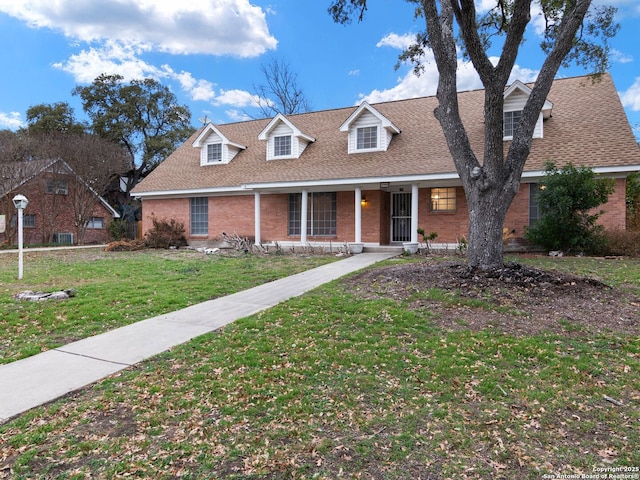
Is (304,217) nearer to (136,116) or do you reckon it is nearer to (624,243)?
(624,243)

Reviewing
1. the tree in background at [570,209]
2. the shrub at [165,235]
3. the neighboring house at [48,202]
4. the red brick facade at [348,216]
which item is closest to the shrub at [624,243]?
the tree in background at [570,209]

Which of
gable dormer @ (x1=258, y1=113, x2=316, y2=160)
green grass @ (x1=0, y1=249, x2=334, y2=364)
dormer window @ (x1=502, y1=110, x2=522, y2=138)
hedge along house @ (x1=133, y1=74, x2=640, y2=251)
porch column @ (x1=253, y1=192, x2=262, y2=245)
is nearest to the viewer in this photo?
green grass @ (x1=0, y1=249, x2=334, y2=364)

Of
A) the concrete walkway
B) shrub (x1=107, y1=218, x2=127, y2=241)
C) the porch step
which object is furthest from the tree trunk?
shrub (x1=107, y1=218, x2=127, y2=241)

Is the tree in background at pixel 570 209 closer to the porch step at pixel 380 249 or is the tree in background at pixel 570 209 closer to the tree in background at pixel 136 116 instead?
the porch step at pixel 380 249

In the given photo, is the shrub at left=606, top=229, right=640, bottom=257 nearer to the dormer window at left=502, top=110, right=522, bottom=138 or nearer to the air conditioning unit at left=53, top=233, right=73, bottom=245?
the dormer window at left=502, top=110, right=522, bottom=138

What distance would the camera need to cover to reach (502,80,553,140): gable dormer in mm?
14023

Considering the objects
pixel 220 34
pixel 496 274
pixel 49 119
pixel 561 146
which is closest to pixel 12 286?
pixel 496 274

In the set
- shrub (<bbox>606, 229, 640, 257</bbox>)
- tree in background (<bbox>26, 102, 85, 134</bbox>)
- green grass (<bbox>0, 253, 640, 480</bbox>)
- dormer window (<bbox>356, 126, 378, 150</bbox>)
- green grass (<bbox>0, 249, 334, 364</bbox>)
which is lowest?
green grass (<bbox>0, 253, 640, 480</bbox>)

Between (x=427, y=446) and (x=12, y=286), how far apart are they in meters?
9.83

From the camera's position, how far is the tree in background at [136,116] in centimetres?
3422

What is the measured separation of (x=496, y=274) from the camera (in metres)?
7.04

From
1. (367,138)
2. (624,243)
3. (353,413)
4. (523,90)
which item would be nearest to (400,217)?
(367,138)

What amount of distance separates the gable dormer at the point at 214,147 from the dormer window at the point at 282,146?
2.67 m

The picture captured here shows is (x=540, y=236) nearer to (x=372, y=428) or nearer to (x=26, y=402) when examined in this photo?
(x=372, y=428)
